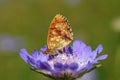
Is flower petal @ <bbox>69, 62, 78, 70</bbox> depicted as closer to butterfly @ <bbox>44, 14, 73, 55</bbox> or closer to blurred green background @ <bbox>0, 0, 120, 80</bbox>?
butterfly @ <bbox>44, 14, 73, 55</bbox>

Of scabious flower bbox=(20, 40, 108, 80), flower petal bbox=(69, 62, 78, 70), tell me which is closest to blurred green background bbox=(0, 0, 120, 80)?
scabious flower bbox=(20, 40, 108, 80)

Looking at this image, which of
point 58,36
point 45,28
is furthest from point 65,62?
point 45,28

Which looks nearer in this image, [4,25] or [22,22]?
[22,22]

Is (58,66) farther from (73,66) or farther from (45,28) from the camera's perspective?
(45,28)

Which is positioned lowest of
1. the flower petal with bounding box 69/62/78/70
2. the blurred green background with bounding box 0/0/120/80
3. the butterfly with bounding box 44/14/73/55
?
the flower petal with bounding box 69/62/78/70

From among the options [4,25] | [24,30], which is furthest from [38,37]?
[4,25]

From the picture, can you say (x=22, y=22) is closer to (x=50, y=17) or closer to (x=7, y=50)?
(x=50, y=17)

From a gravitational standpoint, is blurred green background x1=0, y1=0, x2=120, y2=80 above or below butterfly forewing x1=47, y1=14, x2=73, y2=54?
above
